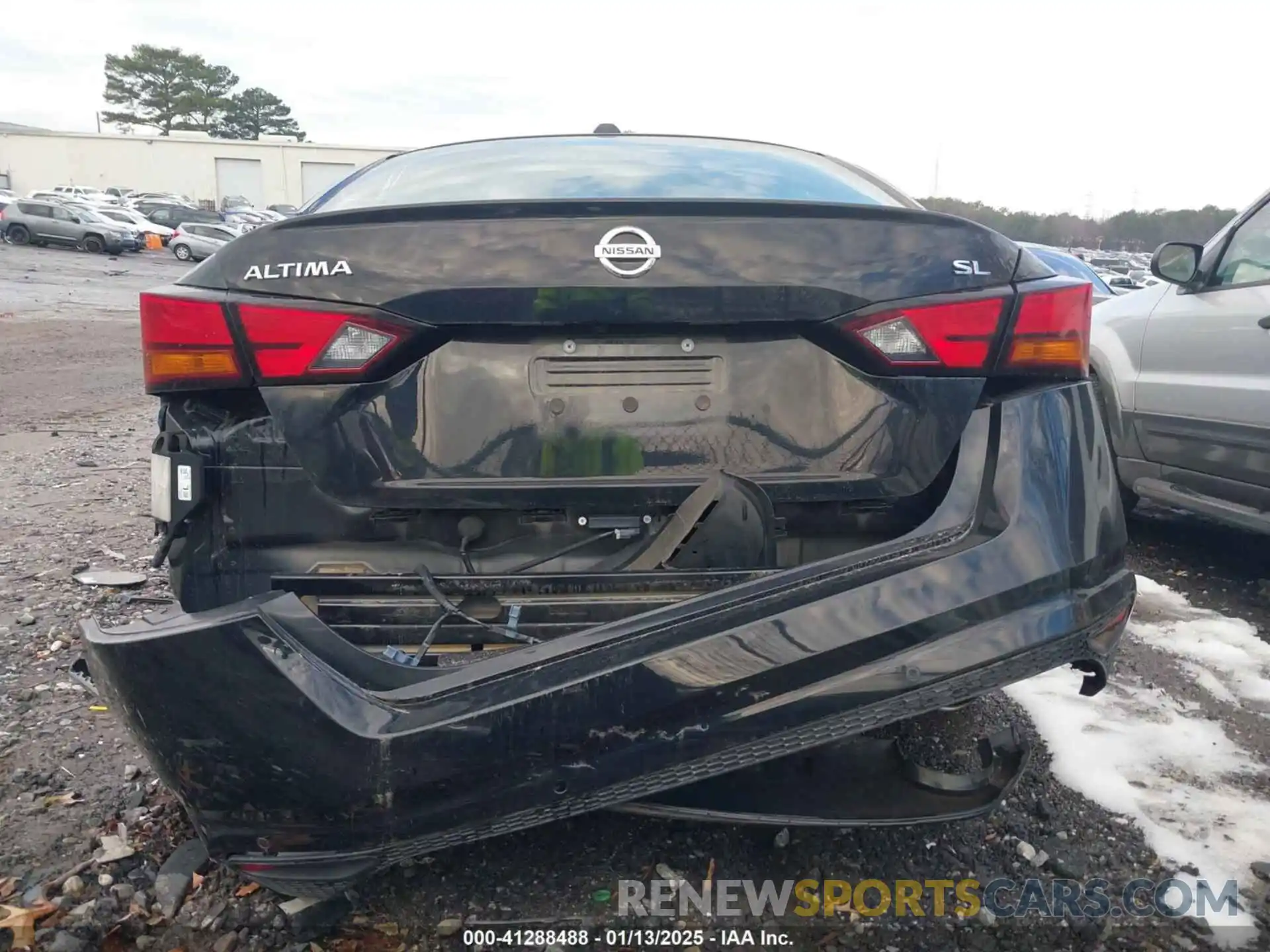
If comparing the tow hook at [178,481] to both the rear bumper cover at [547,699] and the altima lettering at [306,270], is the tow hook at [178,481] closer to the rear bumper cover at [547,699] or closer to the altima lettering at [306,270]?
the rear bumper cover at [547,699]

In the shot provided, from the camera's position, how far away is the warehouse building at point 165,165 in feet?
205

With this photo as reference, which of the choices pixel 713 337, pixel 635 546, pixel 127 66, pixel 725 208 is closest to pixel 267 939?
pixel 635 546

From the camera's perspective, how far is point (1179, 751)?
114 inches

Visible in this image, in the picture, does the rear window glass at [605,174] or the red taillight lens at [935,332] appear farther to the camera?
the rear window glass at [605,174]

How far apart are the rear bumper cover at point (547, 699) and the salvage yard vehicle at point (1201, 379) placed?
2749 millimetres

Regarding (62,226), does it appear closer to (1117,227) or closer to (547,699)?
(547,699)

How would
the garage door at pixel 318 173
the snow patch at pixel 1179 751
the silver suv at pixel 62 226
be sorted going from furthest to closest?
the garage door at pixel 318 173 → the silver suv at pixel 62 226 → the snow patch at pixel 1179 751

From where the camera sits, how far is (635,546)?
6.30 ft

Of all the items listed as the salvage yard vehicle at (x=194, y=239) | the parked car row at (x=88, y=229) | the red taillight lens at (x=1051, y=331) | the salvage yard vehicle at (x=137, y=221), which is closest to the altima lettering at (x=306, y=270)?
the red taillight lens at (x=1051, y=331)

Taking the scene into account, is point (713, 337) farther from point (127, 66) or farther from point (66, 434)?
point (127, 66)

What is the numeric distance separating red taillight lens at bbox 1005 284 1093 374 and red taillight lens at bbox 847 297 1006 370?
0.19 ft

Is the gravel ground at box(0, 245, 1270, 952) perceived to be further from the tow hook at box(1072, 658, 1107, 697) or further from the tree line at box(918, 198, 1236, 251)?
the tree line at box(918, 198, 1236, 251)

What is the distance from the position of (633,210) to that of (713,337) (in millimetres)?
286

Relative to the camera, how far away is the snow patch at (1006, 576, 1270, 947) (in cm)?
243
